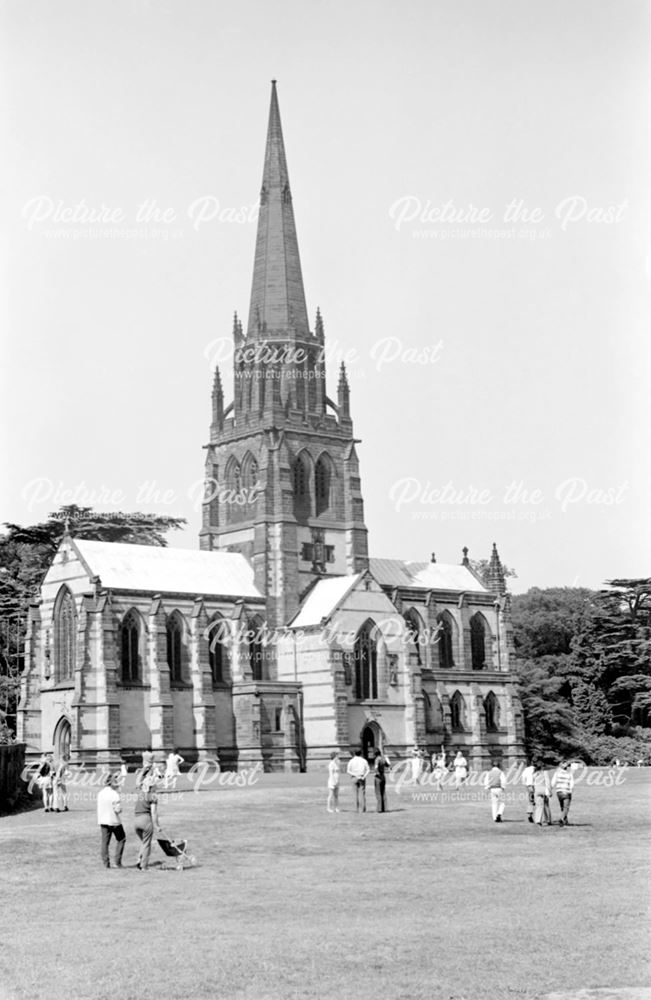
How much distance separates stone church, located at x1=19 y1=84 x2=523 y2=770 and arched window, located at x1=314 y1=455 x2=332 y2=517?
10 centimetres

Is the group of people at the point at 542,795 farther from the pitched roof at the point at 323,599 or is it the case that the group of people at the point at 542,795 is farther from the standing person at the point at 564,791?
the pitched roof at the point at 323,599

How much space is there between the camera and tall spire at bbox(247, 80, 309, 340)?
85188 millimetres

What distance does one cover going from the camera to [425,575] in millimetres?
91375

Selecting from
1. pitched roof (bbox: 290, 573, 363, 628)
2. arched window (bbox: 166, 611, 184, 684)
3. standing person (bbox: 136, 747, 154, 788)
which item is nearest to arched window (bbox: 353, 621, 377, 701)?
pitched roof (bbox: 290, 573, 363, 628)

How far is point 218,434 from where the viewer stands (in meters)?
86.1

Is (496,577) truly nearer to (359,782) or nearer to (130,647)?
(130,647)

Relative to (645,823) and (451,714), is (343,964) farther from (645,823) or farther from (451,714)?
(451,714)

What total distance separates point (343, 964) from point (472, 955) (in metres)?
1.88

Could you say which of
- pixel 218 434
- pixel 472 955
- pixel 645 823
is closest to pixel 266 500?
pixel 218 434

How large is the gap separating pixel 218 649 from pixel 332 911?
52996 mm

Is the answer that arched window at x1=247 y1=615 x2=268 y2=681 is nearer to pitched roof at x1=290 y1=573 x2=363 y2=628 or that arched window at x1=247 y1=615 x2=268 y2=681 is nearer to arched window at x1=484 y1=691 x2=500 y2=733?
pitched roof at x1=290 y1=573 x2=363 y2=628

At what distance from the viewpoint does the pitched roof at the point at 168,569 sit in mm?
75062

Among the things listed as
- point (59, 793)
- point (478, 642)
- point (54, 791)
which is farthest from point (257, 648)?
point (54, 791)

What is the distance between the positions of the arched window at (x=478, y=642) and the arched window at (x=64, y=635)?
27.1m
